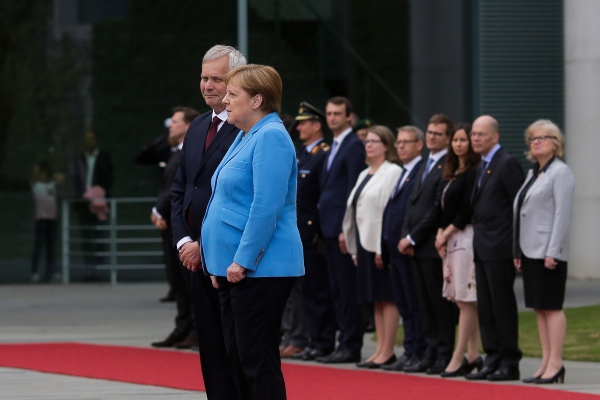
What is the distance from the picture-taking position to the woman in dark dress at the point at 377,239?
988 cm

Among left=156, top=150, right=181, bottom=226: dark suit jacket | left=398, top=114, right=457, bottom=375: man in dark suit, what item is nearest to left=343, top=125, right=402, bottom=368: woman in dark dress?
→ left=398, top=114, right=457, bottom=375: man in dark suit

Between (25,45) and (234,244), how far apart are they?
14.2 metres

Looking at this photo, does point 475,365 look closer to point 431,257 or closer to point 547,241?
point 431,257

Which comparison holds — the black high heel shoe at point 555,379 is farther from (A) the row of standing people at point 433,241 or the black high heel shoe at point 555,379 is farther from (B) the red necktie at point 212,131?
(B) the red necktie at point 212,131

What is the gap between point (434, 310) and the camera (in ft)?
30.9

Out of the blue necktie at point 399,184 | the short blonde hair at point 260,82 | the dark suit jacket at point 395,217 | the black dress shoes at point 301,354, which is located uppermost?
the short blonde hair at point 260,82

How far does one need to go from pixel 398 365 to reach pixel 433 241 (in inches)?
39.7

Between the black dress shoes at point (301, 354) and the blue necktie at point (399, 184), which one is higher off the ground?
the blue necktie at point (399, 184)

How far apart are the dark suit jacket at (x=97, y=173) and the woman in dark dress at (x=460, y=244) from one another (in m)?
10.9

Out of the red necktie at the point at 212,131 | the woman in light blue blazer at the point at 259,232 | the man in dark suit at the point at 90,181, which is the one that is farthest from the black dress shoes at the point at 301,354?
the man in dark suit at the point at 90,181

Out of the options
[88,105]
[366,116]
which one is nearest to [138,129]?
[88,105]

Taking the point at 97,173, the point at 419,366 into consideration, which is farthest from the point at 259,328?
the point at 97,173

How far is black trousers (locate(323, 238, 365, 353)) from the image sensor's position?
10219 mm

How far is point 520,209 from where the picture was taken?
8758 mm
